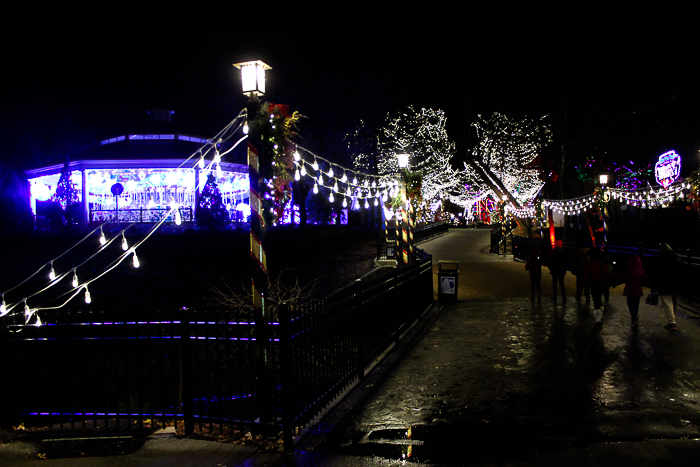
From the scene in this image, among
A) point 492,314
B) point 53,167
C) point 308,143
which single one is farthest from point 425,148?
point 492,314

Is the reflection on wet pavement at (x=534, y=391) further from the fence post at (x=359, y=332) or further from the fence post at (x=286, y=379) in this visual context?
the fence post at (x=286, y=379)

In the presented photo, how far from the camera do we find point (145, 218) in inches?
1152

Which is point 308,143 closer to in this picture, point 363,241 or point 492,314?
point 363,241

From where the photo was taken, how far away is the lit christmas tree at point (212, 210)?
26375 millimetres

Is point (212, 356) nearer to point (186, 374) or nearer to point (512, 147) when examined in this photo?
point (186, 374)

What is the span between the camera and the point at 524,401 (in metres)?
6.09

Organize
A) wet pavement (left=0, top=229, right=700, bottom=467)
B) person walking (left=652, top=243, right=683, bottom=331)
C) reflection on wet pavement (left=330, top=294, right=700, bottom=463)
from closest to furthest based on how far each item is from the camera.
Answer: wet pavement (left=0, top=229, right=700, bottom=467)
reflection on wet pavement (left=330, top=294, right=700, bottom=463)
person walking (left=652, top=243, right=683, bottom=331)

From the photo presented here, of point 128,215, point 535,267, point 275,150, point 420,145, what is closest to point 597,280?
point 535,267

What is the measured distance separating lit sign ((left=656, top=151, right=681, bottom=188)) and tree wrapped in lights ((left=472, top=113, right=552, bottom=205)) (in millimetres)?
10895

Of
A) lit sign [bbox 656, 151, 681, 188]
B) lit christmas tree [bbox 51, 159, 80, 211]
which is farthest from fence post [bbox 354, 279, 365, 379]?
lit christmas tree [bbox 51, 159, 80, 211]

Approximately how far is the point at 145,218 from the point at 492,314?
22708 mm

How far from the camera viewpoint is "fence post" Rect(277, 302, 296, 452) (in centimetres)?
492

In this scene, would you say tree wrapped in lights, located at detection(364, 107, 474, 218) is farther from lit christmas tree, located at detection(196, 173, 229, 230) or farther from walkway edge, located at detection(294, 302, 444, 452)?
walkway edge, located at detection(294, 302, 444, 452)

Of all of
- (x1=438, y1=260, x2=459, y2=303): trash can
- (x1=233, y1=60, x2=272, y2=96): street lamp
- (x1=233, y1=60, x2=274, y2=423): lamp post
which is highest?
(x1=233, y1=60, x2=272, y2=96): street lamp
